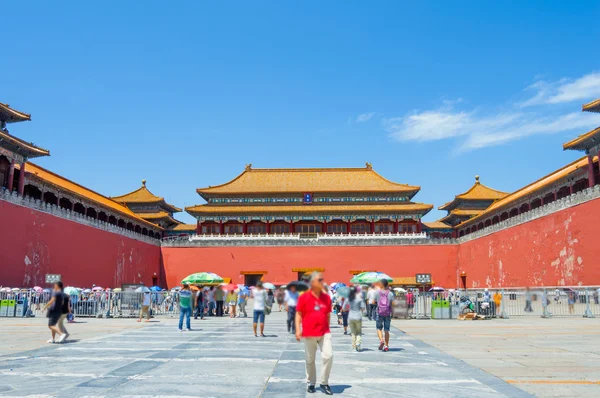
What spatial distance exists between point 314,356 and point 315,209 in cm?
3801

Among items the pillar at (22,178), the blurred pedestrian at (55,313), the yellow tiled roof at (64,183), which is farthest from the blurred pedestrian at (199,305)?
the yellow tiled roof at (64,183)

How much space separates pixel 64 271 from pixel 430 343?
2517 centimetres

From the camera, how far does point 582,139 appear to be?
2664 cm

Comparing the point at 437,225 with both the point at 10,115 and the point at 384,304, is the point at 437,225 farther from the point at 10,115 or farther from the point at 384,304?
the point at 384,304

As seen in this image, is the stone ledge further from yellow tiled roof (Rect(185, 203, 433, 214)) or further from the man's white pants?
the man's white pants

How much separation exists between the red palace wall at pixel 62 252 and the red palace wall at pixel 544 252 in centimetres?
2627

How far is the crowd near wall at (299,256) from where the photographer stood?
85.2ft

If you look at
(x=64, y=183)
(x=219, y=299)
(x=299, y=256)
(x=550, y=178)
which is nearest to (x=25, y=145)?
(x=64, y=183)

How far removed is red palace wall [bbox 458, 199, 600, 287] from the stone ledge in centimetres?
2657

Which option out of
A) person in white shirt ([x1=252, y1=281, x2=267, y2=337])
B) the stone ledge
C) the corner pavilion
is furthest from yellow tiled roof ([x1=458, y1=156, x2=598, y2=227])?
the stone ledge

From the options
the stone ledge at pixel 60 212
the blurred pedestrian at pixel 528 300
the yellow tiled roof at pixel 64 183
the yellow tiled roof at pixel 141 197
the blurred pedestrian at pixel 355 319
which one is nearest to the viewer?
the blurred pedestrian at pixel 355 319

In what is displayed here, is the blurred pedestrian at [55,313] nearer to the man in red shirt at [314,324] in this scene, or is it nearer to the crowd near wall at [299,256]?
the man in red shirt at [314,324]

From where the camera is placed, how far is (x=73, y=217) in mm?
31547

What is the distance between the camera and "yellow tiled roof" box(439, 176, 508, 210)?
4622cm
